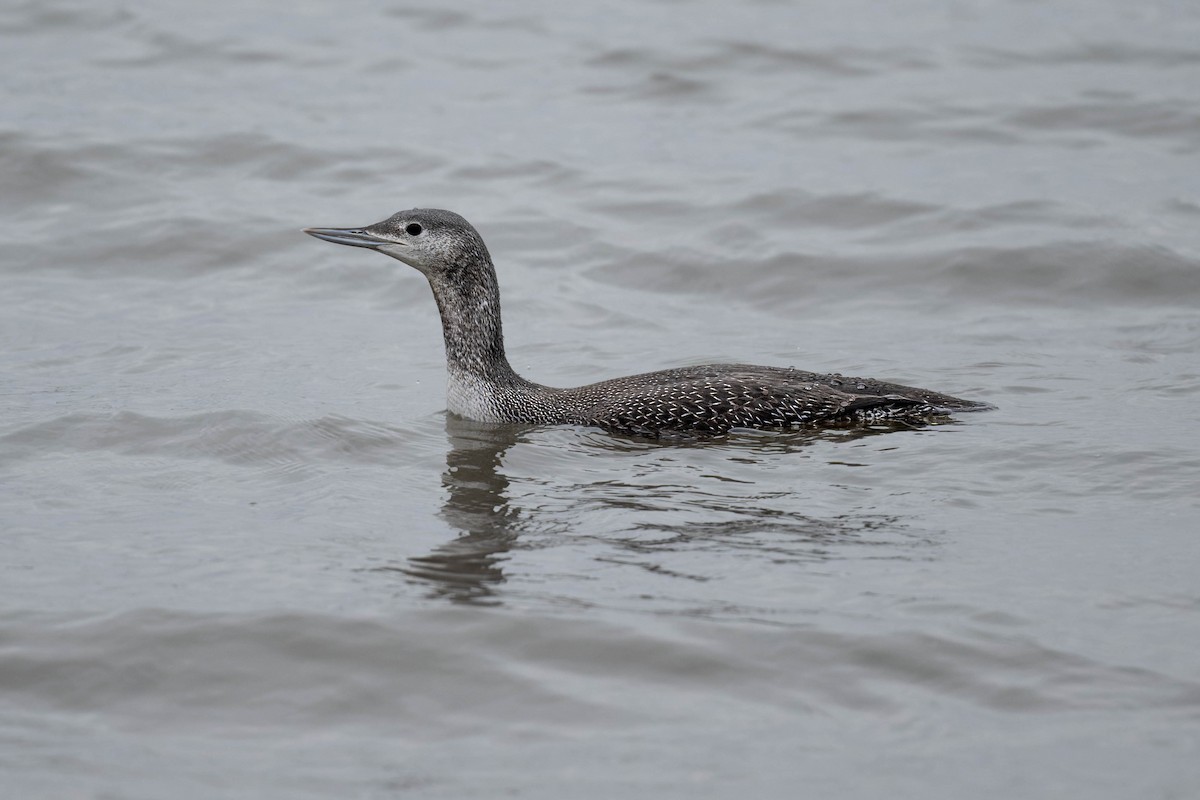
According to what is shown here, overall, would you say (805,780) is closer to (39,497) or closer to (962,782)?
(962,782)

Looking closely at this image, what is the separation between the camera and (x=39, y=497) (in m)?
7.95

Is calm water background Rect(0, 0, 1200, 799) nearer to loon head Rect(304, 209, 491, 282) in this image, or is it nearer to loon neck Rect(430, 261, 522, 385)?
loon neck Rect(430, 261, 522, 385)

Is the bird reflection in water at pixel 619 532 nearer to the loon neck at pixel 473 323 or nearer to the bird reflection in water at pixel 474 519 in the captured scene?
the bird reflection in water at pixel 474 519

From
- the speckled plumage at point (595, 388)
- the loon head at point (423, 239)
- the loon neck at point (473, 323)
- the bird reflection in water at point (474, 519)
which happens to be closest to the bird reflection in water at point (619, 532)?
the bird reflection in water at point (474, 519)

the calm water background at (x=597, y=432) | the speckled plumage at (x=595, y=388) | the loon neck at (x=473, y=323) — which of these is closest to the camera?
the calm water background at (x=597, y=432)

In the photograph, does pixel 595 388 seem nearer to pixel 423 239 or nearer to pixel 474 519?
pixel 423 239

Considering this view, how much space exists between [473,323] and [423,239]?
0.59m

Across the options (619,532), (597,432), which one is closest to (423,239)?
(597,432)

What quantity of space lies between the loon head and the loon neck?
95mm

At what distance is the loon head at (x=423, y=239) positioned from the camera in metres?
9.42

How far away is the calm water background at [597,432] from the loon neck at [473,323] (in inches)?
19.9

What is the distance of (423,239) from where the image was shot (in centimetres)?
949

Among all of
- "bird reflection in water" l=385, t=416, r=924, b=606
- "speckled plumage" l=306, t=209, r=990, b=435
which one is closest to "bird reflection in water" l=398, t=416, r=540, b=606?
"bird reflection in water" l=385, t=416, r=924, b=606

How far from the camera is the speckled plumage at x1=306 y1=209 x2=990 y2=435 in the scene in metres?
9.09
